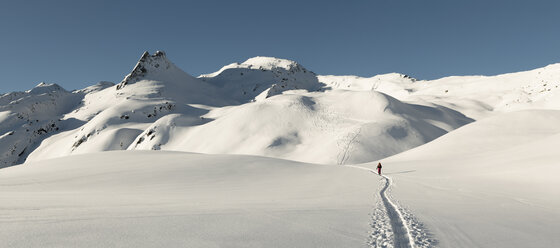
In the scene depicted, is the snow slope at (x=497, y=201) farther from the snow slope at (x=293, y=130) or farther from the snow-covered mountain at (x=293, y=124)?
the snow-covered mountain at (x=293, y=124)

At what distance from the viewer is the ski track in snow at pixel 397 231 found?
640cm

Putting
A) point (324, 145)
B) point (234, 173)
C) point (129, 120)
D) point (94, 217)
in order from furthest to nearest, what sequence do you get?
1. point (129, 120)
2. point (324, 145)
3. point (234, 173)
4. point (94, 217)

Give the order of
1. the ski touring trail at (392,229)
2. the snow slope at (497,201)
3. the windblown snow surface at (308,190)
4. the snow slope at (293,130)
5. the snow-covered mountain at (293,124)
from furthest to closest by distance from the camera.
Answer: the snow-covered mountain at (293,124) → the snow slope at (293,130) → the snow slope at (497,201) → the windblown snow surface at (308,190) → the ski touring trail at (392,229)

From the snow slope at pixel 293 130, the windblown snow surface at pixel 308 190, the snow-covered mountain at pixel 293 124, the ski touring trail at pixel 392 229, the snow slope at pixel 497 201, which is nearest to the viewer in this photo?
the ski touring trail at pixel 392 229

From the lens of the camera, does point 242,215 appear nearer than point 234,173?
Yes

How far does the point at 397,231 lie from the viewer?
24.0 ft

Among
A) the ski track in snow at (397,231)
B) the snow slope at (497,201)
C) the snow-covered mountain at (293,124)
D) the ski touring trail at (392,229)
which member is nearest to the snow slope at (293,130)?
the snow-covered mountain at (293,124)

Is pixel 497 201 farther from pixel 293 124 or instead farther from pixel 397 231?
pixel 293 124

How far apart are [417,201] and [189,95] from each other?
184 meters

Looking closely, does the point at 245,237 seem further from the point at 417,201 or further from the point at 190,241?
the point at 417,201

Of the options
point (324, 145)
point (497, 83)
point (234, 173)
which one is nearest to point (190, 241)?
point (234, 173)

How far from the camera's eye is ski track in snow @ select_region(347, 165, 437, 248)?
21.0 feet

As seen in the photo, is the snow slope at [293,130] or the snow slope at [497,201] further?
the snow slope at [293,130]

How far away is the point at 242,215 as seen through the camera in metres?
8.61
